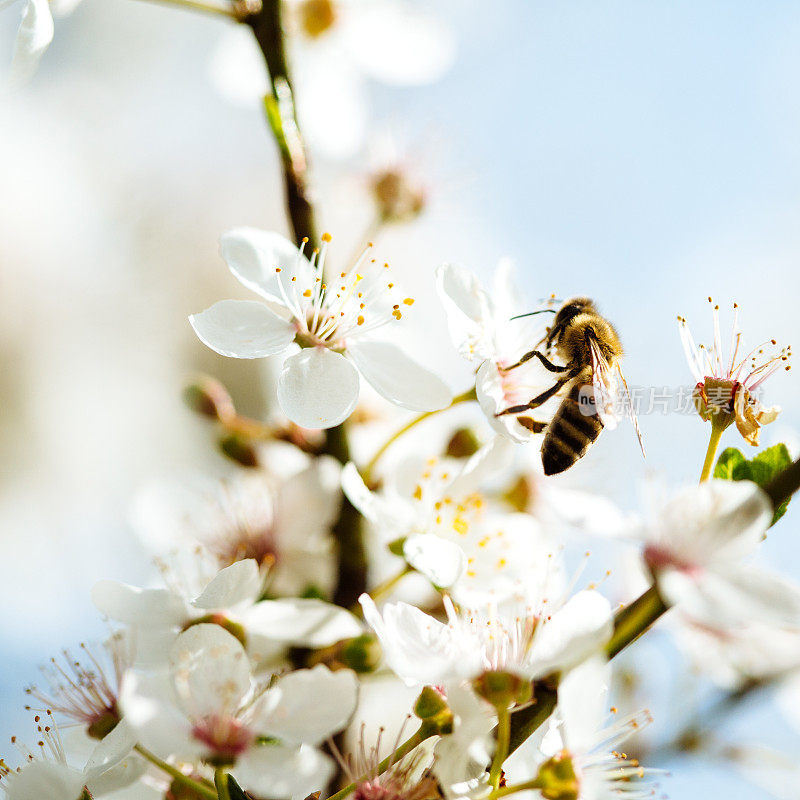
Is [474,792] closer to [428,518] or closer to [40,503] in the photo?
[428,518]

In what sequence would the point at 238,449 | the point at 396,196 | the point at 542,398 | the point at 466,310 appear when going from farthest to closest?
the point at 396,196
the point at 238,449
the point at 542,398
the point at 466,310

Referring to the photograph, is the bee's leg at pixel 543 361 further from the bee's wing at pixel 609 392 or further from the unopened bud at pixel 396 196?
the unopened bud at pixel 396 196

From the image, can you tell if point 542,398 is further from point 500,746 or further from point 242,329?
point 500,746

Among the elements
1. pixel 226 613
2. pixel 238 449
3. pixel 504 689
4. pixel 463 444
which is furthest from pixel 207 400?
pixel 504 689

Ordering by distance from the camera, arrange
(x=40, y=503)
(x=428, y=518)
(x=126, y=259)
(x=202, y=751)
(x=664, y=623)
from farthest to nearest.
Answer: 1. (x=126, y=259)
2. (x=40, y=503)
3. (x=664, y=623)
4. (x=428, y=518)
5. (x=202, y=751)

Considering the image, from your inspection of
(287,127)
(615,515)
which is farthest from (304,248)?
(615,515)

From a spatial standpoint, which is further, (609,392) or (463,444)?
(463,444)

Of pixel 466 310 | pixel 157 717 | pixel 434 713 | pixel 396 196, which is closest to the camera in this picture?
pixel 157 717

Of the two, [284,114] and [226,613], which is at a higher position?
[284,114]
